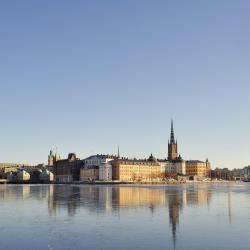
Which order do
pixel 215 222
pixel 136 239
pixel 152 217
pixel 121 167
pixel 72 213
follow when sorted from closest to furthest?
pixel 136 239
pixel 215 222
pixel 152 217
pixel 72 213
pixel 121 167

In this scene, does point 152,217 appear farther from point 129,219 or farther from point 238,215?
point 238,215

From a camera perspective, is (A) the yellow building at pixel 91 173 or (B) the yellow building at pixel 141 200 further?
(A) the yellow building at pixel 91 173

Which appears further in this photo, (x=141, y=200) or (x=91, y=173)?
(x=91, y=173)

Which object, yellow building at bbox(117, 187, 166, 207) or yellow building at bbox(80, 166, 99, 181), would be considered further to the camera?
yellow building at bbox(80, 166, 99, 181)

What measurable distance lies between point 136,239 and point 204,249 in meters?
4.11

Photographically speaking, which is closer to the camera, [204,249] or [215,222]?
[204,249]

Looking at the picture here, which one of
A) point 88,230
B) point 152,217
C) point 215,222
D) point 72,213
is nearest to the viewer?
point 88,230

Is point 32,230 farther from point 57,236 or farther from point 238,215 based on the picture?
point 238,215

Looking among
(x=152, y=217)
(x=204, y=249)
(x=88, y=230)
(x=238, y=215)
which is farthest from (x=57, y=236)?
(x=238, y=215)

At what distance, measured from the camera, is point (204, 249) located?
20.0 m

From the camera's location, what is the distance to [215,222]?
1158 inches

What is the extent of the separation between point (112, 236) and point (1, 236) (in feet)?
20.2

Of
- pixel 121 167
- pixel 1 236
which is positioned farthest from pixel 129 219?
pixel 121 167

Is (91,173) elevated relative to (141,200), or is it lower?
elevated
